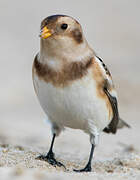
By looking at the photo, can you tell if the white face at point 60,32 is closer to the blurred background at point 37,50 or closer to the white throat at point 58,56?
the white throat at point 58,56

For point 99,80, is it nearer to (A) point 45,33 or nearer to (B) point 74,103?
(B) point 74,103

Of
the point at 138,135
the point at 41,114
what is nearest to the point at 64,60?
the point at 138,135

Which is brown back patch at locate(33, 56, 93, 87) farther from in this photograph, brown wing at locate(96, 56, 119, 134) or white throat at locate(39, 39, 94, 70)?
brown wing at locate(96, 56, 119, 134)

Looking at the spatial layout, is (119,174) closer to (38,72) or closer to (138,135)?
(38,72)

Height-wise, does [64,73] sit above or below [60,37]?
below

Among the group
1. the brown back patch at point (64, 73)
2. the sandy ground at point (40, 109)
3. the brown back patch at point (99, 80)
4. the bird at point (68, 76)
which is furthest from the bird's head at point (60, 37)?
the sandy ground at point (40, 109)

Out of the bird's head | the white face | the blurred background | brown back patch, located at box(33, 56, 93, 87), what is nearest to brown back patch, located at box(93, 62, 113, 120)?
brown back patch, located at box(33, 56, 93, 87)

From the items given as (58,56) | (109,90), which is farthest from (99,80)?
(58,56)

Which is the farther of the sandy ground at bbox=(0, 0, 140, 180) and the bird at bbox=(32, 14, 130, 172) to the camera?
the sandy ground at bbox=(0, 0, 140, 180)
